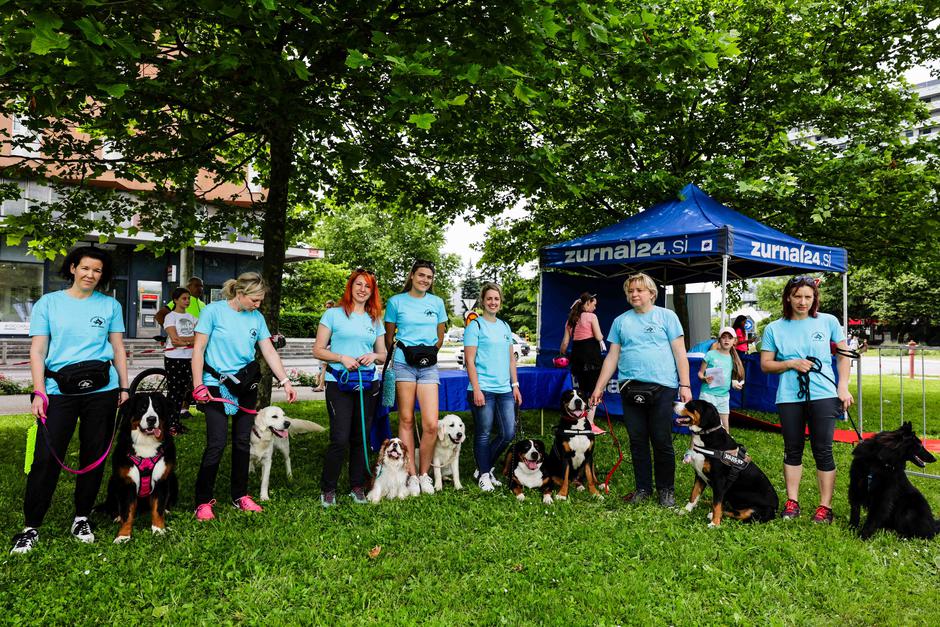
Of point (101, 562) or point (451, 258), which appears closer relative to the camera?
point (101, 562)

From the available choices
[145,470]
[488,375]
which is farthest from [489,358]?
[145,470]

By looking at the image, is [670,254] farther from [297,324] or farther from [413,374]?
[297,324]

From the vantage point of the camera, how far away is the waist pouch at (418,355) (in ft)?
15.8

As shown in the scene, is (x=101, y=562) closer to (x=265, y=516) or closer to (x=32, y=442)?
(x=32, y=442)

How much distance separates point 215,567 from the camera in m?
3.45

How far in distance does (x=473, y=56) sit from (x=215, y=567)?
382 cm

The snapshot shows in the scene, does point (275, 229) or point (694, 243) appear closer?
point (275, 229)

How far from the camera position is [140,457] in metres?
3.87

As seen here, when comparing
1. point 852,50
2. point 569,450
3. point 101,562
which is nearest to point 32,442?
point 101,562

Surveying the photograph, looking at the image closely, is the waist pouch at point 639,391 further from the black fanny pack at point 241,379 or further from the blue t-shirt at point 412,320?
the black fanny pack at point 241,379

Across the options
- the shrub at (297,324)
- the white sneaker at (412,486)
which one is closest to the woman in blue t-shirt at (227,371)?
the white sneaker at (412,486)

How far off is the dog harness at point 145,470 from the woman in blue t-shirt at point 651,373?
3259 millimetres

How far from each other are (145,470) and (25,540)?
758mm

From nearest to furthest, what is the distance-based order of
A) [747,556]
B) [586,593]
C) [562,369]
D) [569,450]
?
[586,593], [747,556], [569,450], [562,369]
